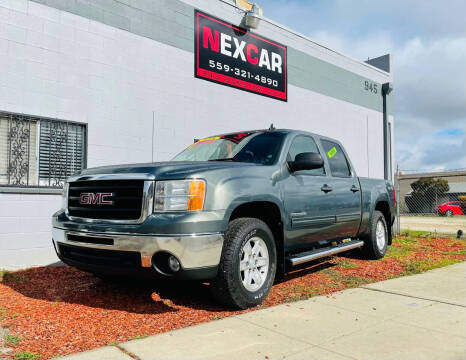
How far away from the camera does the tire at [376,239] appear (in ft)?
A: 22.6

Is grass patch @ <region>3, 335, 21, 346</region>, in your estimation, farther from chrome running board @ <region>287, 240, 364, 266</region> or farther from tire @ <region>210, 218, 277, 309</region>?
chrome running board @ <region>287, 240, 364, 266</region>

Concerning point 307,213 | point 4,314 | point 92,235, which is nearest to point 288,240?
point 307,213

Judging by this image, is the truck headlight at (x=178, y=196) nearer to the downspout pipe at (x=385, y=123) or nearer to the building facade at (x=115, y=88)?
the building facade at (x=115, y=88)

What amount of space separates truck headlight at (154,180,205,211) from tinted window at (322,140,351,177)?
2713 millimetres

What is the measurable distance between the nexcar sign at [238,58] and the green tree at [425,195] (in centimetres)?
2816

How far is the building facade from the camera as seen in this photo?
22.8ft

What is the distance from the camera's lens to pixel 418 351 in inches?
122

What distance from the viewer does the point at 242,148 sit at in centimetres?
504

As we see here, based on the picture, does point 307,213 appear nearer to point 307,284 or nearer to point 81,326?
point 307,284

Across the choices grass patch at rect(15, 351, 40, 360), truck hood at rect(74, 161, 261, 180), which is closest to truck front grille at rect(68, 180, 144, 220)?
truck hood at rect(74, 161, 261, 180)

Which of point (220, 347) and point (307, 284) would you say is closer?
point (220, 347)

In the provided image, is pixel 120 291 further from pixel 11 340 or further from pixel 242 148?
pixel 242 148

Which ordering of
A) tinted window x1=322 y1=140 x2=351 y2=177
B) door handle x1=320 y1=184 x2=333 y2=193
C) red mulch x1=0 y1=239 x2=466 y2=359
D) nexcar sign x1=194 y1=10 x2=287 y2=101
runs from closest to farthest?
red mulch x1=0 y1=239 x2=466 y2=359
door handle x1=320 y1=184 x2=333 y2=193
tinted window x1=322 y1=140 x2=351 y2=177
nexcar sign x1=194 y1=10 x2=287 y2=101

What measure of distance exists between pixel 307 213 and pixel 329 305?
3.70 ft
